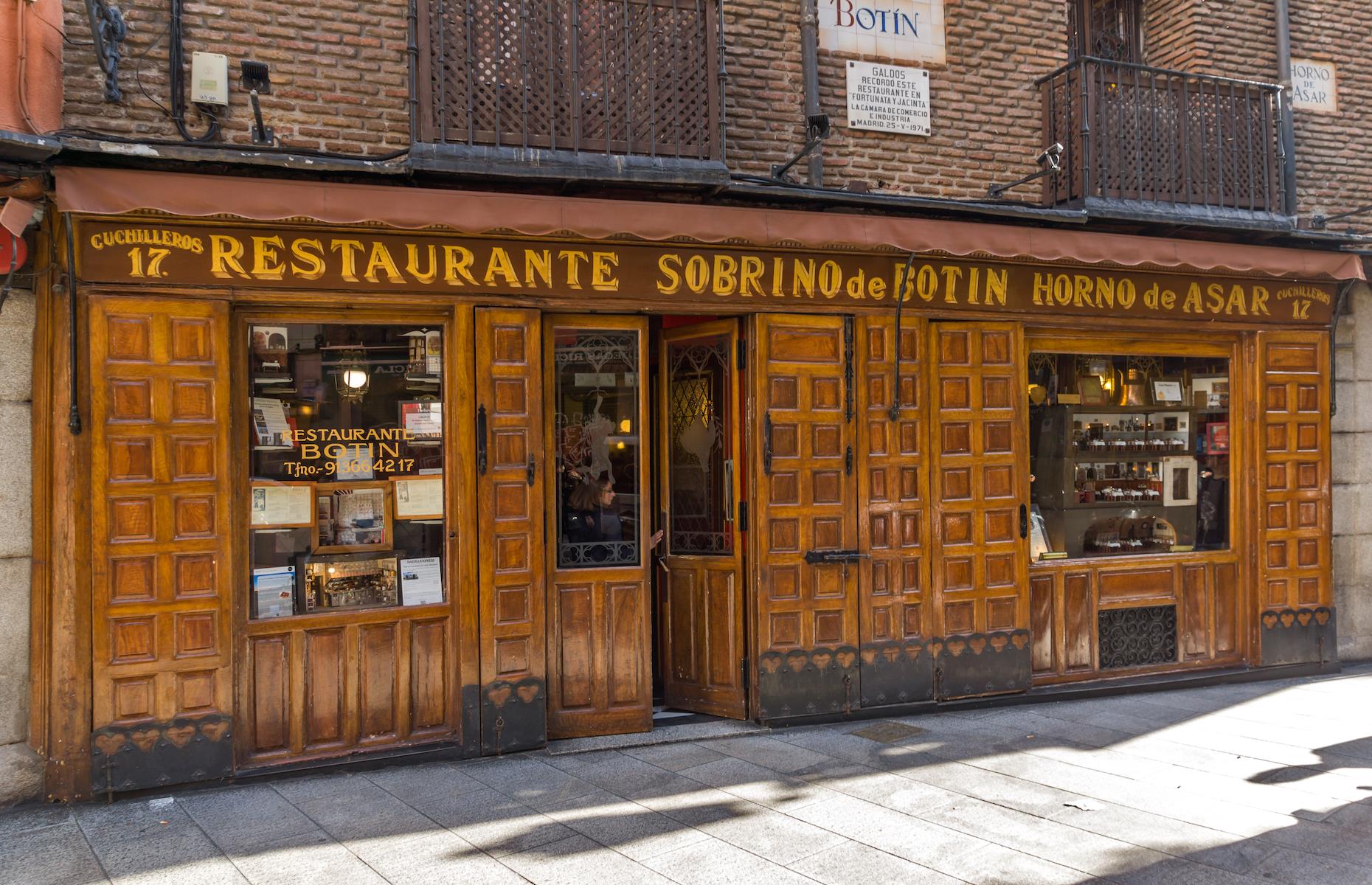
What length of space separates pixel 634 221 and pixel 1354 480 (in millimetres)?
7479

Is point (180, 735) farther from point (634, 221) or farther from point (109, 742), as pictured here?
point (634, 221)

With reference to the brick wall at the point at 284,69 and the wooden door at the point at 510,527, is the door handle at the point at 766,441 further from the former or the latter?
the brick wall at the point at 284,69

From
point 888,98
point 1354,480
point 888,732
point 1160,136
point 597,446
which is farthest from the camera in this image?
point 1354,480

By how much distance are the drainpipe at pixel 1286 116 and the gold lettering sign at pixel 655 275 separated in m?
0.86

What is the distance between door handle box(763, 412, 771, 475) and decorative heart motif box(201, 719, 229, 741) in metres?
3.83

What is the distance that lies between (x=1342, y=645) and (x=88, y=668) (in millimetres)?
10224

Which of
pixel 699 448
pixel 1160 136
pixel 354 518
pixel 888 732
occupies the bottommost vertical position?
pixel 888 732

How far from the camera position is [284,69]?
6430mm

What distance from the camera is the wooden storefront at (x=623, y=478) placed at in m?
5.84

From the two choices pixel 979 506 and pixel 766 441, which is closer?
pixel 766 441

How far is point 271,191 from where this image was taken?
5738 mm

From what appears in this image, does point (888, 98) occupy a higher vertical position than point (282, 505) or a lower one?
higher

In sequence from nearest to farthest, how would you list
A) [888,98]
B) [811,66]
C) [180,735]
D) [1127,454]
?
[180,735]
[811,66]
[888,98]
[1127,454]

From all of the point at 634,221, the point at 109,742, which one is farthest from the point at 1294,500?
the point at 109,742
